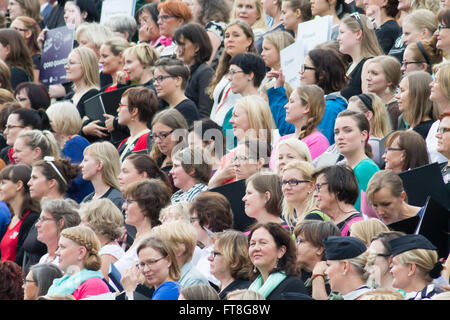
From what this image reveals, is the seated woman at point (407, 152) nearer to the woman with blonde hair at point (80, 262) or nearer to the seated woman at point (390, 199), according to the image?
the seated woman at point (390, 199)

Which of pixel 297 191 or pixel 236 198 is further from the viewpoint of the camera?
pixel 236 198

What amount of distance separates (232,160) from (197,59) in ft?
9.40

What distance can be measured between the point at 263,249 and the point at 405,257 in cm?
103

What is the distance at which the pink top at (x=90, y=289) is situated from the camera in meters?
8.08

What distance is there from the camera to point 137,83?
12531mm

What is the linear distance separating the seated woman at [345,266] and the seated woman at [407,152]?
172 cm

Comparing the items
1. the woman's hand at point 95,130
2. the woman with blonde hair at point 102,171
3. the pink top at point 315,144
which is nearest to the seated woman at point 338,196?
the pink top at point 315,144

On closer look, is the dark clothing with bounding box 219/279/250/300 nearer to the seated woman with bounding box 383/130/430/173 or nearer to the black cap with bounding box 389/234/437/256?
the black cap with bounding box 389/234/437/256

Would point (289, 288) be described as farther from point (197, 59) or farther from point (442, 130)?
point (197, 59)

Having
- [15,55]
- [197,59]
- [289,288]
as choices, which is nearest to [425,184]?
[289,288]

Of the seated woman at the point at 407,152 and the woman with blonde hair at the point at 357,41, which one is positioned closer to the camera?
the seated woman at the point at 407,152

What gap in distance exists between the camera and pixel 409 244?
22.7ft
